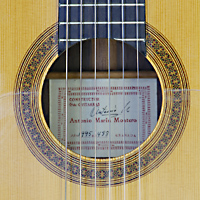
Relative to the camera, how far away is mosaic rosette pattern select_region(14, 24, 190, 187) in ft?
2.85

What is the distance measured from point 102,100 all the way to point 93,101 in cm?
3

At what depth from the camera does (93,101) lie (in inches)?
35.5

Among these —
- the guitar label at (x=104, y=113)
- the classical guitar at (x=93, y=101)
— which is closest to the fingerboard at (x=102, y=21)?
the classical guitar at (x=93, y=101)

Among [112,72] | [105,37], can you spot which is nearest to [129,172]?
[112,72]

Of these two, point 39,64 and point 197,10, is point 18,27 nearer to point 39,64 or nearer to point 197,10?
point 39,64

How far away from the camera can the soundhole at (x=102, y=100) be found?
0.89 m

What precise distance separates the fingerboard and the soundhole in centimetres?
3

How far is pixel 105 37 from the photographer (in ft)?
2.89

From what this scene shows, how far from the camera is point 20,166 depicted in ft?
2.85

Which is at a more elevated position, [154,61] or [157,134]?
[154,61]

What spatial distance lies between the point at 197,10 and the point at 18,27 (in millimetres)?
547

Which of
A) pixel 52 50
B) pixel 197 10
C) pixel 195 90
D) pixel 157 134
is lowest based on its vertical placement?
pixel 157 134
